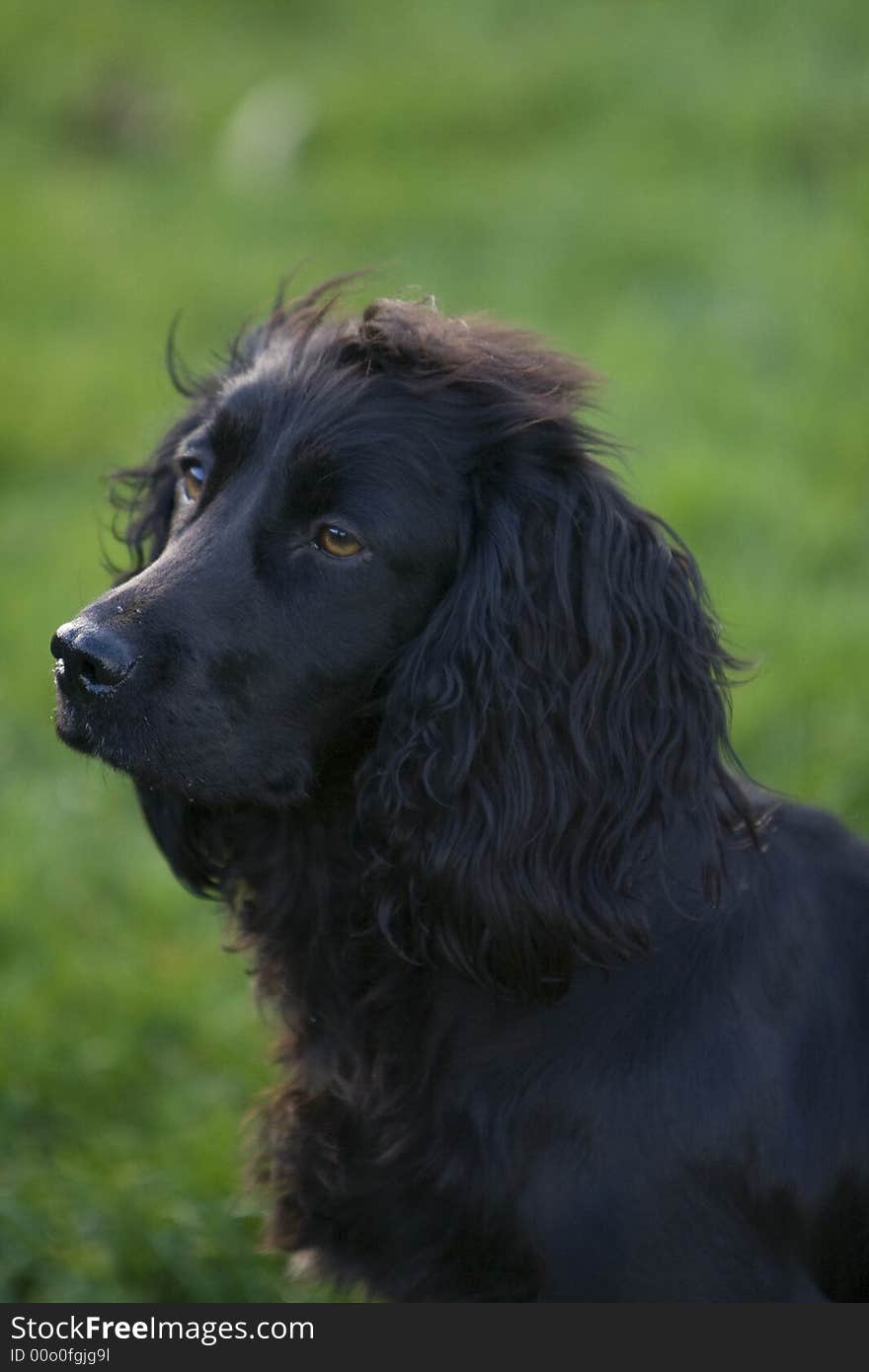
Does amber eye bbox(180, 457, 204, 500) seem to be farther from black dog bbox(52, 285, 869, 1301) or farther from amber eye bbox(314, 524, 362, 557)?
amber eye bbox(314, 524, 362, 557)

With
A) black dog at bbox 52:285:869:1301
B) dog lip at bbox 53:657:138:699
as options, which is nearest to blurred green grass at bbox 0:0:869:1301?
black dog at bbox 52:285:869:1301

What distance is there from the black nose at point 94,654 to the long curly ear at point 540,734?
483mm

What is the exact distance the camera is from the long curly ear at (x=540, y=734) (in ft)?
9.07

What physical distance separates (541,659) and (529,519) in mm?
250

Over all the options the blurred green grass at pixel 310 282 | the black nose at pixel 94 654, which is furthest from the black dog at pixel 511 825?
the blurred green grass at pixel 310 282

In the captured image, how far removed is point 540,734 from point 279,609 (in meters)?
0.51

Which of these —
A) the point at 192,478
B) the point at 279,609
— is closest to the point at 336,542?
the point at 279,609

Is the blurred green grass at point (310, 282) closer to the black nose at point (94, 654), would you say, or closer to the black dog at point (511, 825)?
the black dog at point (511, 825)

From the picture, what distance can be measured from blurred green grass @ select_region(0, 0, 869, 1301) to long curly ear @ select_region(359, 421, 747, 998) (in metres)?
1.20

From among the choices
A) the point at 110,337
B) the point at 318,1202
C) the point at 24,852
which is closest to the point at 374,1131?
the point at 318,1202

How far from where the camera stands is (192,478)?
3084 millimetres

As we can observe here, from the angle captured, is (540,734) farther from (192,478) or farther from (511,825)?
(192,478)

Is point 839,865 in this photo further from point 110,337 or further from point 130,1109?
point 110,337

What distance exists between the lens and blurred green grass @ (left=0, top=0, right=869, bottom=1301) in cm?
390
